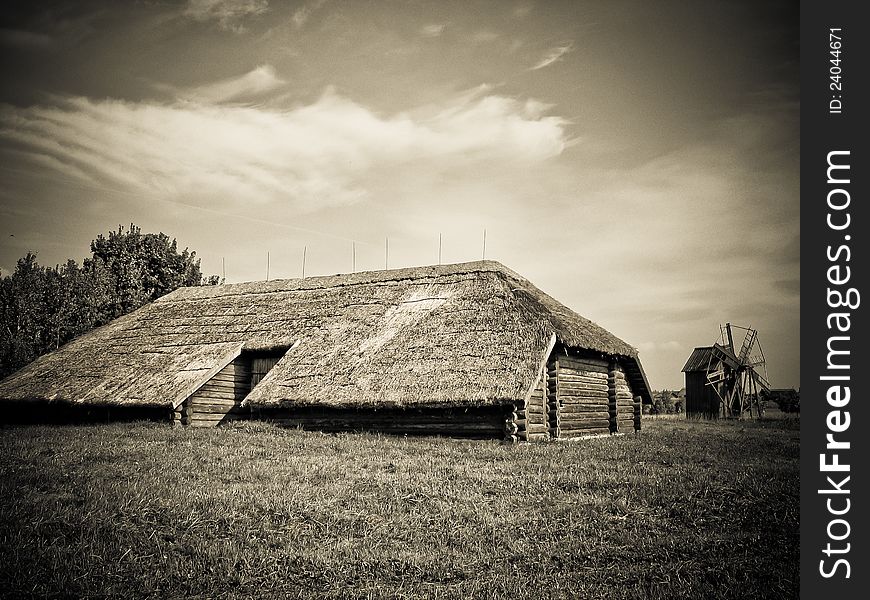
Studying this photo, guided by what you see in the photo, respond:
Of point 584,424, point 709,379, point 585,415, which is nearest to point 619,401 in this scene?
point 585,415

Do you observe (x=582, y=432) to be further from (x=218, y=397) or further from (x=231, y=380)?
(x=218, y=397)

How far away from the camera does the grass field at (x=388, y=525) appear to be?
7234 mm

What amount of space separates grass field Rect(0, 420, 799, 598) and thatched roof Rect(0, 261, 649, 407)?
3.80 m

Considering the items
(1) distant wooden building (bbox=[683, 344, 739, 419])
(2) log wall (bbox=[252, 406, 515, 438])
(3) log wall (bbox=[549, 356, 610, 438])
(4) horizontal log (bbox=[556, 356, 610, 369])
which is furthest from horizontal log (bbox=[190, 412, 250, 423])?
(1) distant wooden building (bbox=[683, 344, 739, 419])

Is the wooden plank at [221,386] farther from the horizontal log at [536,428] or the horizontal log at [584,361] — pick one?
the horizontal log at [584,361]

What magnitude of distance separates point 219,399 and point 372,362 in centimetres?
600

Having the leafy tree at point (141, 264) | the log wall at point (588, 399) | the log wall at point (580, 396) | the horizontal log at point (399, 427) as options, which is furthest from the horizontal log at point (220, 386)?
the leafy tree at point (141, 264)

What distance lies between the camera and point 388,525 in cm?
908

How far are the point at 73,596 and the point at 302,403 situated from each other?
1139cm

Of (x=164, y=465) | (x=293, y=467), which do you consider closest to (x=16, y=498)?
(x=164, y=465)

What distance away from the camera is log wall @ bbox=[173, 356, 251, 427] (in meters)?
20.0

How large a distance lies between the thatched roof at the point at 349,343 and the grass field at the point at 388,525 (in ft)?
12.5

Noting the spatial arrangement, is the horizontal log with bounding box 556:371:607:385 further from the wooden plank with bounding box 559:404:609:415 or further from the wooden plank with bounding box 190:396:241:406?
the wooden plank with bounding box 190:396:241:406

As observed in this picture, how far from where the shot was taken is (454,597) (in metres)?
6.89
